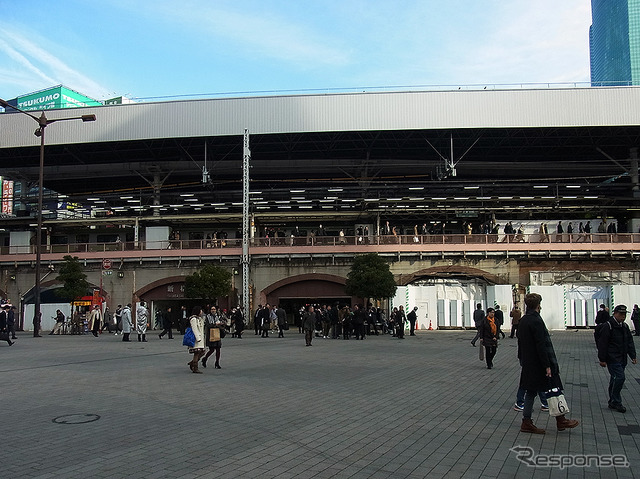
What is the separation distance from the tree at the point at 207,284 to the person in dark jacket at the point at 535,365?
95.3ft

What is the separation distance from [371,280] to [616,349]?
23593 mm

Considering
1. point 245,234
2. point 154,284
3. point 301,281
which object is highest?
point 245,234

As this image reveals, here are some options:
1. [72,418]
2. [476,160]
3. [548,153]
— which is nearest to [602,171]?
[548,153]

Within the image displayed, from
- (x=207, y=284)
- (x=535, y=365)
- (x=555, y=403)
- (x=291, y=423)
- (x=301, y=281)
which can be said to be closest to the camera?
(x=555, y=403)

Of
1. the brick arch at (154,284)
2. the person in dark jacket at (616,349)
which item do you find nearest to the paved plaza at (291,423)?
the person in dark jacket at (616,349)

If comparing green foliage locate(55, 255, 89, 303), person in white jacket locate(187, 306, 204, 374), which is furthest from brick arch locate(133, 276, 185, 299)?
person in white jacket locate(187, 306, 204, 374)

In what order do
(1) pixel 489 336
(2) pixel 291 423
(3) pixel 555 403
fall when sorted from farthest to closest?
(1) pixel 489 336
(2) pixel 291 423
(3) pixel 555 403

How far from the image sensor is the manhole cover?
803 centimetres

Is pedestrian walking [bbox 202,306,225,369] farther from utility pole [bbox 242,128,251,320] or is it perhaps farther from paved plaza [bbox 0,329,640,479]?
utility pole [bbox 242,128,251,320]

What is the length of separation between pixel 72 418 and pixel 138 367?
670 cm

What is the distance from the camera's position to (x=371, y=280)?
32.4 metres

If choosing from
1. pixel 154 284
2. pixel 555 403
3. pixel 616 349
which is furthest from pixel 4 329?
pixel 616 349

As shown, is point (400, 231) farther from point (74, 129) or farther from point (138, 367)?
point (138, 367)

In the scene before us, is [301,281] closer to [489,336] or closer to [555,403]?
[489,336]
